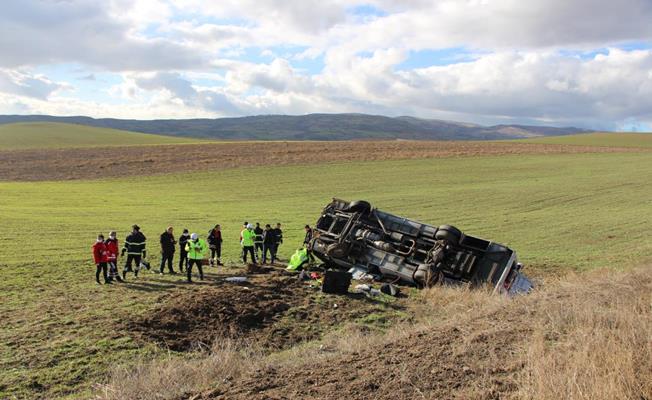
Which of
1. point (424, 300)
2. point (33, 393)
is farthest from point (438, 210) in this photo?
point (33, 393)

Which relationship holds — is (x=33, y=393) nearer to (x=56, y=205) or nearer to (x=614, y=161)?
(x=56, y=205)

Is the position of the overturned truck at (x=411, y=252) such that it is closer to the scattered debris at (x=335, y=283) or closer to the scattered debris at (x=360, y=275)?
the scattered debris at (x=360, y=275)

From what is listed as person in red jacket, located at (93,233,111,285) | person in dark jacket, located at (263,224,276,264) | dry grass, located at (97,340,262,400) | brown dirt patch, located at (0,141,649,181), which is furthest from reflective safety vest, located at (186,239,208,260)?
brown dirt patch, located at (0,141,649,181)

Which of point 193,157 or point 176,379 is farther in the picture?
point 193,157

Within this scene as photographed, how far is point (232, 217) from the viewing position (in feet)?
101

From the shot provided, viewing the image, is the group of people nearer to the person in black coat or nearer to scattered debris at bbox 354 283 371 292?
the person in black coat

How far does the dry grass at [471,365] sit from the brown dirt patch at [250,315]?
7.50 feet

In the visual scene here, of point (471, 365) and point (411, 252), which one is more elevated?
point (471, 365)

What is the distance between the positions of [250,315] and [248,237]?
23.9 ft

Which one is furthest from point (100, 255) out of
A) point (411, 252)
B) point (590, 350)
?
point (590, 350)

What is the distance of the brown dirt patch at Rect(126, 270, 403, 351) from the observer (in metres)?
11.1

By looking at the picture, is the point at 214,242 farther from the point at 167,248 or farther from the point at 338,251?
the point at 338,251

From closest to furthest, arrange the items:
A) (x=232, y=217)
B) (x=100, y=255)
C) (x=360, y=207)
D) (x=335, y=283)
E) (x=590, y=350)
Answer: (x=590, y=350), (x=335, y=283), (x=100, y=255), (x=360, y=207), (x=232, y=217)

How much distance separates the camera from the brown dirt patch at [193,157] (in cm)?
5231
